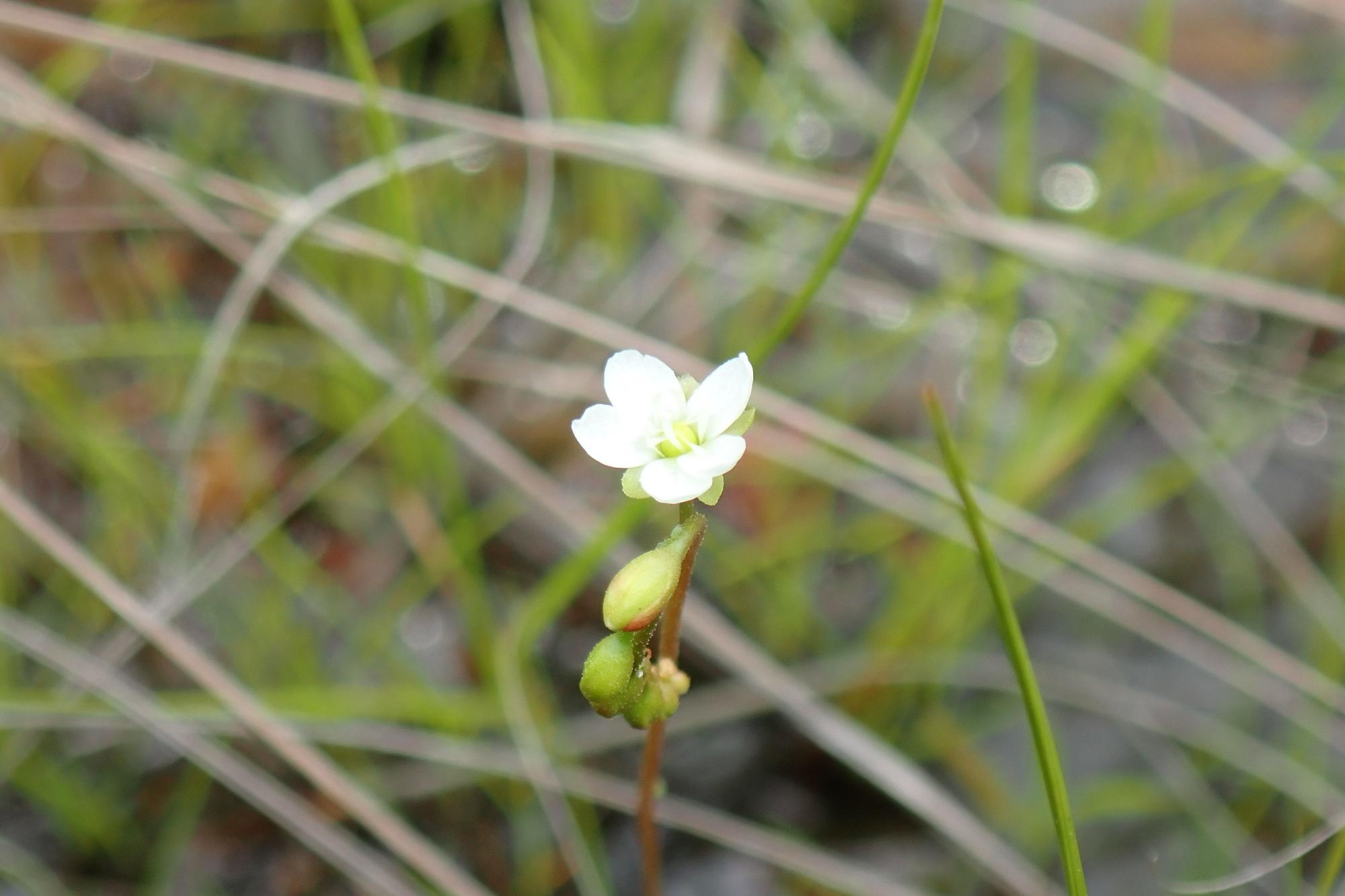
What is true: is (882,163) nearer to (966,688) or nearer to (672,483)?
(672,483)

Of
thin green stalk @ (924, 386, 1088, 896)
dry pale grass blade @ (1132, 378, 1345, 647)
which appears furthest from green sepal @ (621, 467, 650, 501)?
dry pale grass blade @ (1132, 378, 1345, 647)

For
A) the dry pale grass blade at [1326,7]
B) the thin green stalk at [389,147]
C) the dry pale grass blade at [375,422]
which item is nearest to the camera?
the thin green stalk at [389,147]

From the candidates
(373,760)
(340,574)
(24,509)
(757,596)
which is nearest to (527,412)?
(340,574)

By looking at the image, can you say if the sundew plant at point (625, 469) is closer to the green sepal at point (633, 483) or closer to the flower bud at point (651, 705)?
the flower bud at point (651, 705)

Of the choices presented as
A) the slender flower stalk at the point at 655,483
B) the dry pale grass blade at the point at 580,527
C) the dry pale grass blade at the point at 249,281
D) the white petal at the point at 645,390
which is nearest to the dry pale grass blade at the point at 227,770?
the dry pale grass blade at the point at 580,527

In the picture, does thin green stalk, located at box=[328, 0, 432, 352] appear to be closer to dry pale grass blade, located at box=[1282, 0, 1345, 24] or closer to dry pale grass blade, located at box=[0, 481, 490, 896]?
dry pale grass blade, located at box=[0, 481, 490, 896]

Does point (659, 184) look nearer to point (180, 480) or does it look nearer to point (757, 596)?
point (757, 596)
